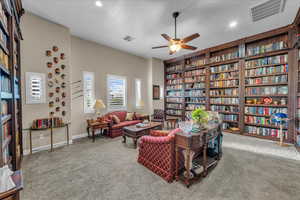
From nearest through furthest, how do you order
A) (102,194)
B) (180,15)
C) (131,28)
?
(102,194) < (180,15) < (131,28)

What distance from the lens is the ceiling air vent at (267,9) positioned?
8.61 ft

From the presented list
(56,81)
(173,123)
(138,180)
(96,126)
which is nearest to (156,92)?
(173,123)

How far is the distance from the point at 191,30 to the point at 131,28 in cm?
178

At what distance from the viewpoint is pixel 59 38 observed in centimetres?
351

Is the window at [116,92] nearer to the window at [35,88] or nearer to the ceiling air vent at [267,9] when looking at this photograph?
the window at [35,88]

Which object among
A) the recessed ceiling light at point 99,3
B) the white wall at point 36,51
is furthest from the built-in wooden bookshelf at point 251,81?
the white wall at point 36,51

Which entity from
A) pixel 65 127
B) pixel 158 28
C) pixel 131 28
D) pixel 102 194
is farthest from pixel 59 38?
pixel 102 194

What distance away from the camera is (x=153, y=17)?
312 centimetres

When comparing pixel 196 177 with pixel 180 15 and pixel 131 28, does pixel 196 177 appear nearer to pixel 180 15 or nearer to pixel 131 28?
pixel 180 15

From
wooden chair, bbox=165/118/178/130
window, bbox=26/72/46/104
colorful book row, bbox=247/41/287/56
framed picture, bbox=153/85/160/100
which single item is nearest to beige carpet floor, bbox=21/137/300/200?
window, bbox=26/72/46/104

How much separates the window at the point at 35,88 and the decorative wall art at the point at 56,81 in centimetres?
15

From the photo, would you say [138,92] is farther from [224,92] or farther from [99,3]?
[99,3]

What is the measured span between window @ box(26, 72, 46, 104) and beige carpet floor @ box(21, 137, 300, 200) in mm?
1346

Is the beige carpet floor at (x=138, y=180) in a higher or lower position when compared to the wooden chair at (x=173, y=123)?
lower
